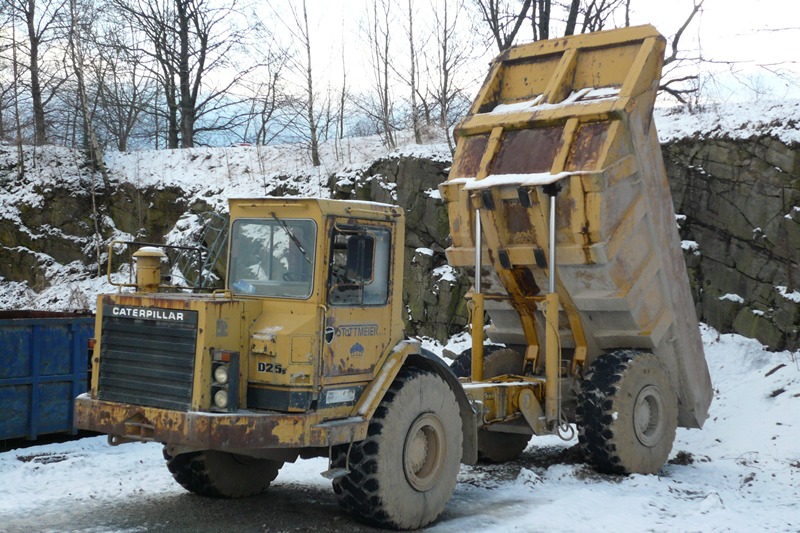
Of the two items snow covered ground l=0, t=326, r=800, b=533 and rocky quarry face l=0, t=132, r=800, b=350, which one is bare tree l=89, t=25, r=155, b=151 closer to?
rocky quarry face l=0, t=132, r=800, b=350

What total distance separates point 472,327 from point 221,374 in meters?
3.56

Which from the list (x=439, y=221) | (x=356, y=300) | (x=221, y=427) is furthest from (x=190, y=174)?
(x=221, y=427)

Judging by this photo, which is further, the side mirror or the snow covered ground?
the snow covered ground

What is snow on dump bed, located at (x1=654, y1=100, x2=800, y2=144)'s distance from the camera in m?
13.9

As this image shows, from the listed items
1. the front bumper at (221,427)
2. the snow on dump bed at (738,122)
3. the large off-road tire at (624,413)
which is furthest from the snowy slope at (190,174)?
the front bumper at (221,427)

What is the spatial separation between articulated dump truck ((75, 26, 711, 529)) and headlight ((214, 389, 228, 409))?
12 mm

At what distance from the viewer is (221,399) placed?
245 inches

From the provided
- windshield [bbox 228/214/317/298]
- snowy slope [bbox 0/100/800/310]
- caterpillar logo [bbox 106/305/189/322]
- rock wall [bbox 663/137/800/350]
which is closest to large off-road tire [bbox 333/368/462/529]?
windshield [bbox 228/214/317/298]

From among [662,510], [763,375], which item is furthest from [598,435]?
[763,375]

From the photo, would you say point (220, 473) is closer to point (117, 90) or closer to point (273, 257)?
point (273, 257)

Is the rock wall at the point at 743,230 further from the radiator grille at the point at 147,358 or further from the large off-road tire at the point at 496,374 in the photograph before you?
the radiator grille at the point at 147,358

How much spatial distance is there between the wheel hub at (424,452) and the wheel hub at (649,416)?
8.80ft

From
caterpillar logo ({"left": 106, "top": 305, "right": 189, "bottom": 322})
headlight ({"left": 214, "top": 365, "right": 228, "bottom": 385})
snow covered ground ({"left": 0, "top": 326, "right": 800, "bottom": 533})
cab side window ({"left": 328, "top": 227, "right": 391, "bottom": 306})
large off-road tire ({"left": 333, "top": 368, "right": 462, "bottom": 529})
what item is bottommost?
snow covered ground ({"left": 0, "top": 326, "right": 800, "bottom": 533})

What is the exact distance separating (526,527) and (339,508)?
1.66 m
